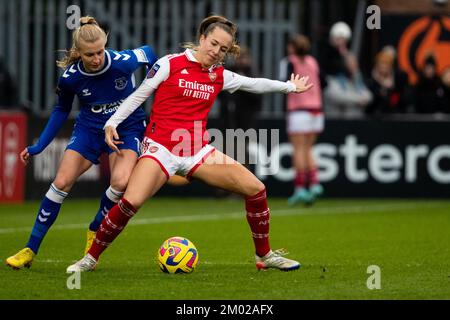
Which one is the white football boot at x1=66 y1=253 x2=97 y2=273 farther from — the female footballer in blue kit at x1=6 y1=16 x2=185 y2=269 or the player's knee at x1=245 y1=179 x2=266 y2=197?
the player's knee at x1=245 y1=179 x2=266 y2=197

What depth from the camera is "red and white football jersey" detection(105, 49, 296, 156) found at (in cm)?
897

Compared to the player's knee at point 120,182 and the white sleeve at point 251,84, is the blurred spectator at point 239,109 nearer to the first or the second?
the player's knee at point 120,182

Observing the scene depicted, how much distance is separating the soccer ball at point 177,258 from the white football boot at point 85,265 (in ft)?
1.69

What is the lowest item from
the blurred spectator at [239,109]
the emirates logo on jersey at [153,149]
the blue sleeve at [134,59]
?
the blurred spectator at [239,109]

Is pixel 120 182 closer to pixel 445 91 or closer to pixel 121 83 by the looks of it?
pixel 121 83

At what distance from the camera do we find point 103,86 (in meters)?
9.70

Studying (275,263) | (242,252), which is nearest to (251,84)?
(275,263)

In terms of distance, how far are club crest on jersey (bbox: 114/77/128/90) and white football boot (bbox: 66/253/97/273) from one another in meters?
1.47

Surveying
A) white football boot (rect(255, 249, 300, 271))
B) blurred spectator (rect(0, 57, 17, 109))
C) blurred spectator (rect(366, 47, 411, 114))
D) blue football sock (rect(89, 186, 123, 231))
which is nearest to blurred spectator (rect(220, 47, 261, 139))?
blurred spectator (rect(366, 47, 411, 114))

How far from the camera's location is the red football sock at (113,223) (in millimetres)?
8828

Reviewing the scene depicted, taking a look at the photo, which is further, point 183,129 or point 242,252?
point 242,252

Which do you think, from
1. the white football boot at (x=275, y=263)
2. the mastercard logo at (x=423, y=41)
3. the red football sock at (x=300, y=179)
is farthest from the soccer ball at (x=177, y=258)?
the mastercard logo at (x=423, y=41)

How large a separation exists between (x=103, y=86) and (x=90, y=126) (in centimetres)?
36
